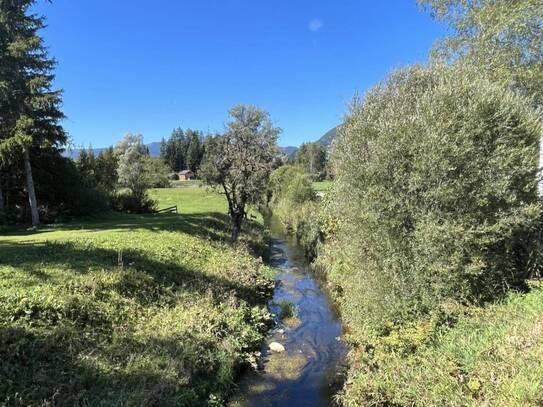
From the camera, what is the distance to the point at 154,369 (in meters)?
7.54

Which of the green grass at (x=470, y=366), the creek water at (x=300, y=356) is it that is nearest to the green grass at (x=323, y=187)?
the creek water at (x=300, y=356)

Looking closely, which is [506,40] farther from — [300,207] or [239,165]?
[300,207]

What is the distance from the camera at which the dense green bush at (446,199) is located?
7.45m

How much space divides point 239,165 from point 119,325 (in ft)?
39.0

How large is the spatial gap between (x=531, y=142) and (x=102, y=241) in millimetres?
14065

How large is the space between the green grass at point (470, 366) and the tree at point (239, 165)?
42.2ft

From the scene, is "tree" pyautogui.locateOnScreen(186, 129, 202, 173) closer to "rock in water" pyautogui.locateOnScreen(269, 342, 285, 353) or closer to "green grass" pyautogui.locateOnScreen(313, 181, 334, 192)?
"green grass" pyautogui.locateOnScreen(313, 181, 334, 192)

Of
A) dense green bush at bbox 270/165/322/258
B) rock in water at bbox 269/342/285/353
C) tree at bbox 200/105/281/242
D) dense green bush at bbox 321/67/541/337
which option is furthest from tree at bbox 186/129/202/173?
dense green bush at bbox 321/67/541/337

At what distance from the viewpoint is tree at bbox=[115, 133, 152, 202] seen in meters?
34.4

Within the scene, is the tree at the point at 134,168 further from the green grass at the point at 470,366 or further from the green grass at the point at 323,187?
the green grass at the point at 470,366

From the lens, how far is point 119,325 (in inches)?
341

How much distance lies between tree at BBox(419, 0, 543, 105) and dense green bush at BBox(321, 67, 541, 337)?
200 cm

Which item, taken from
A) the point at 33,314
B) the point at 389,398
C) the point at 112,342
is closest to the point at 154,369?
the point at 112,342

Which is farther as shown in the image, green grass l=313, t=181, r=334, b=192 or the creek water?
green grass l=313, t=181, r=334, b=192
